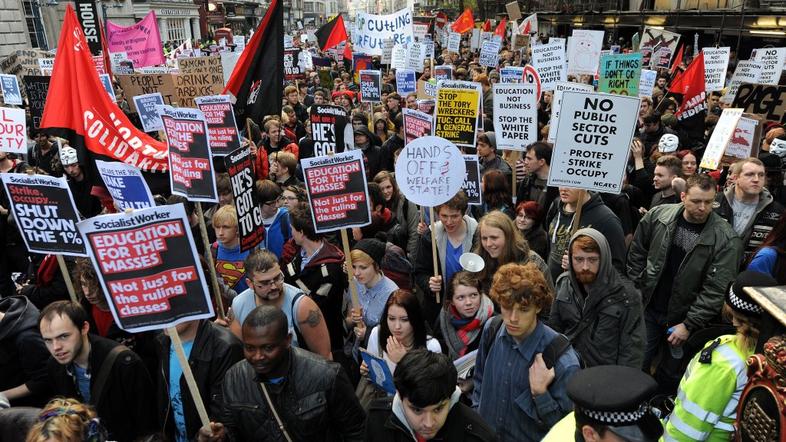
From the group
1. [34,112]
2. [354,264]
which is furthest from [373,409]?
[34,112]

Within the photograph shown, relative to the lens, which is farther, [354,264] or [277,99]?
[277,99]

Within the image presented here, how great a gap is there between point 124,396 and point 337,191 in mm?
2257

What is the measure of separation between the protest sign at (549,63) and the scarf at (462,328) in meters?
8.52

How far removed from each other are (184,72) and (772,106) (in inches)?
361

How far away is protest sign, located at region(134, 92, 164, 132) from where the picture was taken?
989 centimetres

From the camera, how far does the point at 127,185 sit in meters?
5.20

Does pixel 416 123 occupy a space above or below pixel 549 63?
below

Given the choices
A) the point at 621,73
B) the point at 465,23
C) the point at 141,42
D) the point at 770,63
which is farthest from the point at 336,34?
the point at 770,63

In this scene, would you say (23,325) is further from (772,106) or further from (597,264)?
(772,106)

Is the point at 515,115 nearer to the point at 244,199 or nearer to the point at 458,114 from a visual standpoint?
the point at 458,114

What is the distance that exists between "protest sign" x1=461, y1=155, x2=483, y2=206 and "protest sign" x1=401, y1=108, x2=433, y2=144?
5.31 ft

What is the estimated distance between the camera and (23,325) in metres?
3.97

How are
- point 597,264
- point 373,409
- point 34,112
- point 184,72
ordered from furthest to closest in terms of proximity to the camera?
point 34,112, point 184,72, point 597,264, point 373,409

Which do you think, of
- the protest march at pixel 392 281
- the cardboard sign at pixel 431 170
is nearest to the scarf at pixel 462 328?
the protest march at pixel 392 281
